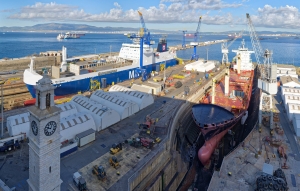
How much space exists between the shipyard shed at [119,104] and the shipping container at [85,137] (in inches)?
200

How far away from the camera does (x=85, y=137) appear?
61.2 feet

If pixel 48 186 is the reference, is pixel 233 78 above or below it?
above

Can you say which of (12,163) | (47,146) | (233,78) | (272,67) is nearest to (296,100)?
(272,67)

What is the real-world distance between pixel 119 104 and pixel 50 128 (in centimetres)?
1436

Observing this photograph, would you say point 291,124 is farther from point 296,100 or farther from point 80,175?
point 80,175

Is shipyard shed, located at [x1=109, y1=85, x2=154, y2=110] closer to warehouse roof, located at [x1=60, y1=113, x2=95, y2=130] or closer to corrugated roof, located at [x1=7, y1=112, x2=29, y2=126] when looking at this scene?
warehouse roof, located at [x1=60, y1=113, x2=95, y2=130]

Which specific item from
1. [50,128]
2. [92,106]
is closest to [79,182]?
[50,128]

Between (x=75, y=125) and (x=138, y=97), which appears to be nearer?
(x=75, y=125)

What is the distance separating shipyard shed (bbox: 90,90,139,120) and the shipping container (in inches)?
200

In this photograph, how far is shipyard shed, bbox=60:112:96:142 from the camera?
1838 centimetres

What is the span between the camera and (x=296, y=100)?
29234mm

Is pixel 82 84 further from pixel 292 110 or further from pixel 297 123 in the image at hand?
pixel 292 110

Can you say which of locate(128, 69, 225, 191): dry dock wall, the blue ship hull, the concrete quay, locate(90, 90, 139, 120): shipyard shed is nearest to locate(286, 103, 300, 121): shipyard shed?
the concrete quay

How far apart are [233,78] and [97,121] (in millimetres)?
31597
